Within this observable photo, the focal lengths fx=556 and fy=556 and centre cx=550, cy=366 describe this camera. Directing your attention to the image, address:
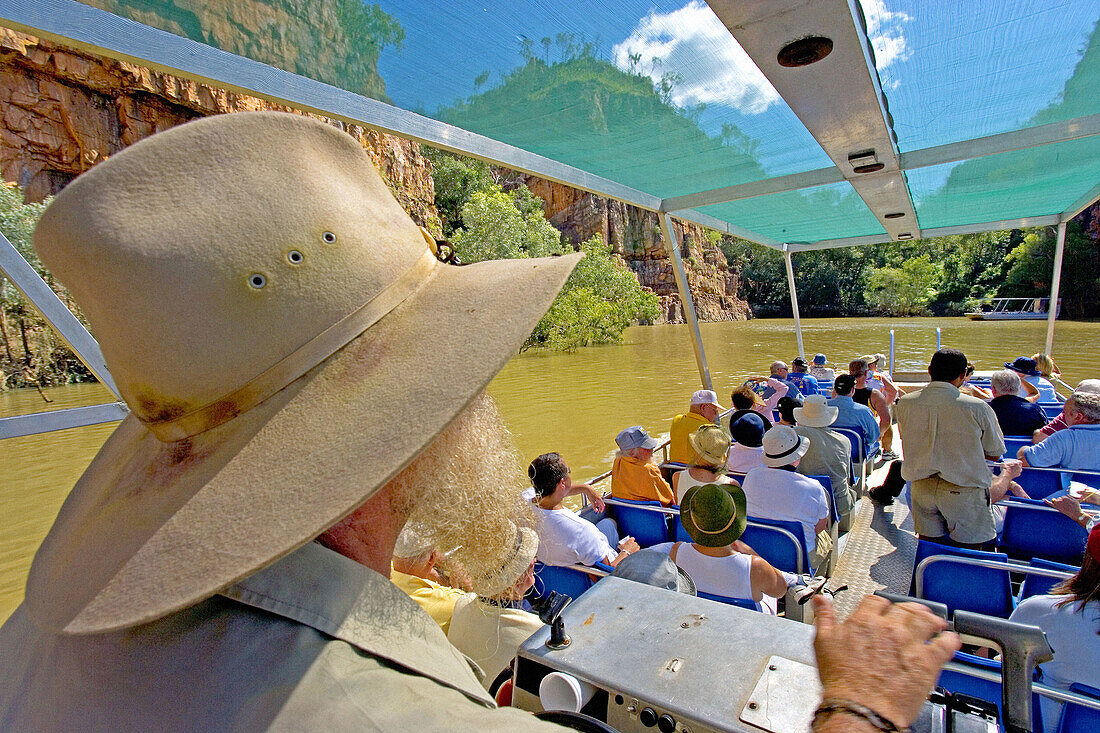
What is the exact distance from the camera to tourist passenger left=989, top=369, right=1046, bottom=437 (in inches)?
193

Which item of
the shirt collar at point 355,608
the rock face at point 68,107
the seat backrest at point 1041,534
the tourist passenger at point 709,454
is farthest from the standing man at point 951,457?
the rock face at point 68,107

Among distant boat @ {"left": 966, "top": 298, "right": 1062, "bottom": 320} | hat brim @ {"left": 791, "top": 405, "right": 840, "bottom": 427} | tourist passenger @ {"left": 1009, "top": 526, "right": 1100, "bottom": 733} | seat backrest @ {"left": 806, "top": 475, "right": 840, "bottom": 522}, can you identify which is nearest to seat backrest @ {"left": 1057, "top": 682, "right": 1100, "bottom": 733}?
tourist passenger @ {"left": 1009, "top": 526, "right": 1100, "bottom": 733}

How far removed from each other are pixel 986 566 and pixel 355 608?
2.75m

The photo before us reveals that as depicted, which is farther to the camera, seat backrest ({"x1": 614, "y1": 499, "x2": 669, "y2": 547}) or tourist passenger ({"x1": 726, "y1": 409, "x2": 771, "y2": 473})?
tourist passenger ({"x1": 726, "y1": 409, "x2": 771, "y2": 473})

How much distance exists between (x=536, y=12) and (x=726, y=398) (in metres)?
11.2

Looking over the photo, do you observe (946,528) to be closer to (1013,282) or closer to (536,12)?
(536,12)

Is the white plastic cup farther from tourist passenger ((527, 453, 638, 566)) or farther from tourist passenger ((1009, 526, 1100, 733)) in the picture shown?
tourist passenger ((1009, 526, 1100, 733))

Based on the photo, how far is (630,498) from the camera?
396 centimetres

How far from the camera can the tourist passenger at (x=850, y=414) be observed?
5.51 metres

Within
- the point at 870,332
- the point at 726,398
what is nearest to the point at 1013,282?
the point at 870,332

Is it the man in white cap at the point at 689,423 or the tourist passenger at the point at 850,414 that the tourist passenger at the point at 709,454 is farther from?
the tourist passenger at the point at 850,414

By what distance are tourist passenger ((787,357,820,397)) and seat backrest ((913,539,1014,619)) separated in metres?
4.39

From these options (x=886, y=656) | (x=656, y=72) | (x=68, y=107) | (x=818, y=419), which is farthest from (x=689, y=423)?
(x=68, y=107)

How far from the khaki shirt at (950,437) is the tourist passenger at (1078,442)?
794 mm
